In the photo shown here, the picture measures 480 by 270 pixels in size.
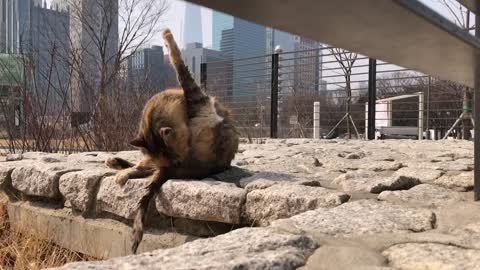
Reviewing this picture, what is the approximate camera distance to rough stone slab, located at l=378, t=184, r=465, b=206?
79.0 inches

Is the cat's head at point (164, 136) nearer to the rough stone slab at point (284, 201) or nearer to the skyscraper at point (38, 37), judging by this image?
the rough stone slab at point (284, 201)

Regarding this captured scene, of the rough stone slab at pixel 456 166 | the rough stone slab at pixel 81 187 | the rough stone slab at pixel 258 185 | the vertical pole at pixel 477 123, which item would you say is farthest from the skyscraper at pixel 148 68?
the vertical pole at pixel 477 123

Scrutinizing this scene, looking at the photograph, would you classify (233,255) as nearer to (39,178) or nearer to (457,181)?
(457,181)

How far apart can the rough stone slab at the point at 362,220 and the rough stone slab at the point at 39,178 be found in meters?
1.87

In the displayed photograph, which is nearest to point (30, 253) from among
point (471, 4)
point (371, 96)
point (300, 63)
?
point (471, 4)

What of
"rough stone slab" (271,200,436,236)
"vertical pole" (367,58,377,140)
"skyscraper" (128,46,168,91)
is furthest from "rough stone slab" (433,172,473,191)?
"vertical pole" (367,58,377,140)

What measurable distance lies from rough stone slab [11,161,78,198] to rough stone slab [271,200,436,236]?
187 centimetres

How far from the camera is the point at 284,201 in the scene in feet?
6.68

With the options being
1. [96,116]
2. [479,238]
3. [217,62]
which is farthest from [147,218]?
[217,62]

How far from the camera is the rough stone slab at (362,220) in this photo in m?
1.54

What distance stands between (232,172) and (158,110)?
1.87 feet

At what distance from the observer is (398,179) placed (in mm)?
2332

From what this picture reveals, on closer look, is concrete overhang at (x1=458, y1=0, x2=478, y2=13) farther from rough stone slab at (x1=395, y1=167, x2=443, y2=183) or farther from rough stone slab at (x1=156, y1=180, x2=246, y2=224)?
rough stone slab at (x1=156, y1=180, x2=246, y2=224)

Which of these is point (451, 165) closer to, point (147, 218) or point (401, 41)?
point (401, 41)
